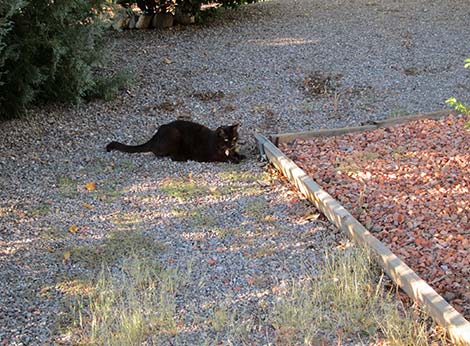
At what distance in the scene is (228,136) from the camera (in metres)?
6.21

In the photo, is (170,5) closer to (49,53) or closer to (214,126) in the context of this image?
(49,53)

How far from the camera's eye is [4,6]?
6090 millimetres

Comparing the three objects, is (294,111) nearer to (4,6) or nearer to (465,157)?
(465,157)

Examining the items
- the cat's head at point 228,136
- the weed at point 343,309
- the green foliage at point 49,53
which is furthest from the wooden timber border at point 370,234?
the green foliage at point 49,53

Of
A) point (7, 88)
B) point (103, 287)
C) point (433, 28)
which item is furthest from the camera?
point (433, 28)

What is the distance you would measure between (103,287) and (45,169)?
7.86 feet

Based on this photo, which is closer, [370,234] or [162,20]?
[370,234]

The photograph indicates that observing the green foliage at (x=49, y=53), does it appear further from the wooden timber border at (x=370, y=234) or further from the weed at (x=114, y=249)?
the weed at (x=114, y=249)

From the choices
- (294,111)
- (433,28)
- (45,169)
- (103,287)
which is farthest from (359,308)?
(433,28)

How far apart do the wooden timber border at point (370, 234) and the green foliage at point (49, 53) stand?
7.55 feet

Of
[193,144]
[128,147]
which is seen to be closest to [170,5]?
[128,147]

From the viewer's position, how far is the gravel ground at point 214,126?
14.2ft

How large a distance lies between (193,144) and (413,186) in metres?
2.10

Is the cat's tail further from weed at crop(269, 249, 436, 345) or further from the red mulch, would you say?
weed at crop(269, 249, 436, 345)
